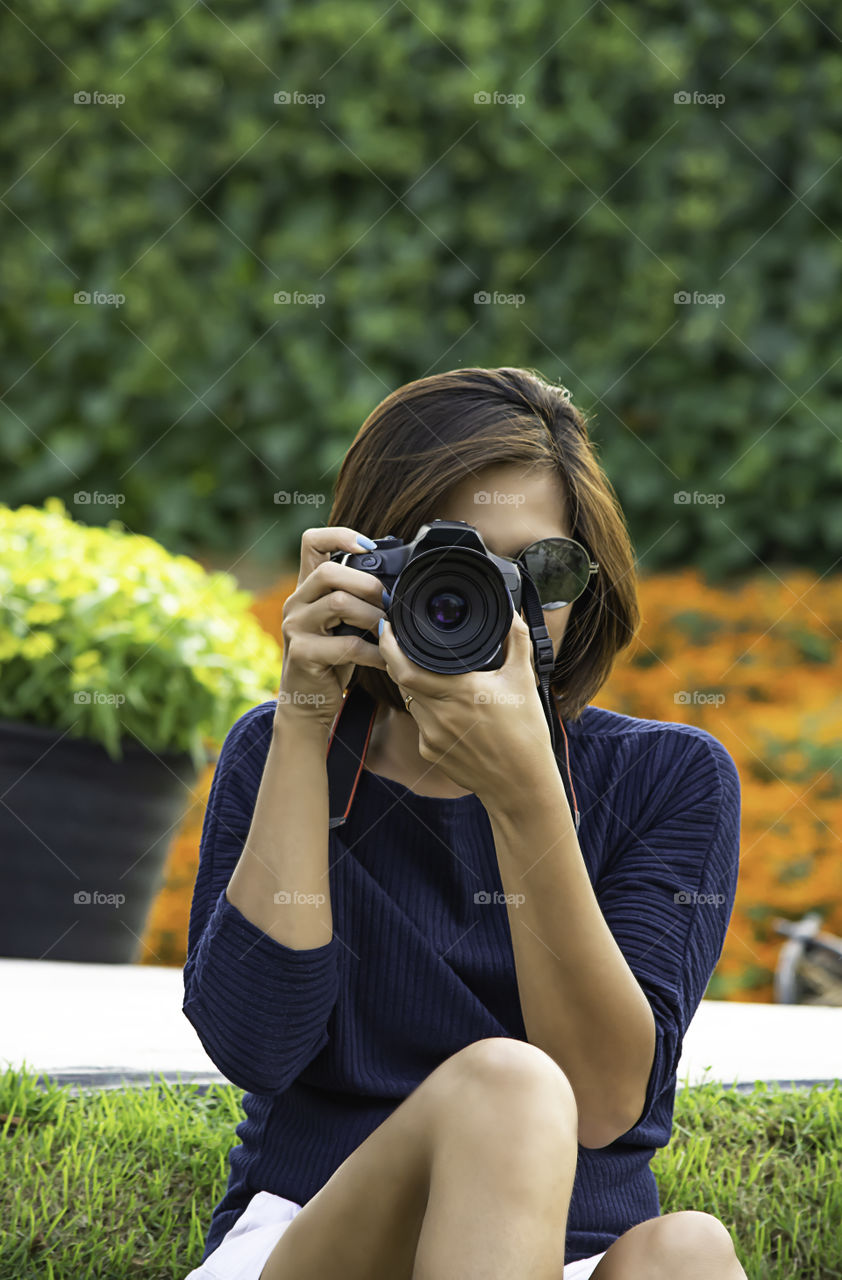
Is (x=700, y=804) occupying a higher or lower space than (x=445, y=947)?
higher

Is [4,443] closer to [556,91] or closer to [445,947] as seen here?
[556,91]

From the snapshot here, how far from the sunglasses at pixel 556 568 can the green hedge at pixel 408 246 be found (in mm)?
2535

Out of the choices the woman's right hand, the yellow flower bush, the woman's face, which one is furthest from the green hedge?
the woman's right hand

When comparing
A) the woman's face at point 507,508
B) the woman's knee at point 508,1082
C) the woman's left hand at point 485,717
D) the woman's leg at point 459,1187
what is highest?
the woman's face at point 507,508

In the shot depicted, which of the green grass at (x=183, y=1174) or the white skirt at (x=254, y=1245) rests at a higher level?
the white skirt at (x=254, y=1245)

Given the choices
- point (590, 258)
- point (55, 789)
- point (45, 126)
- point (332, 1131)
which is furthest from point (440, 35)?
point (332, 1131)

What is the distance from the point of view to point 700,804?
1353 mm

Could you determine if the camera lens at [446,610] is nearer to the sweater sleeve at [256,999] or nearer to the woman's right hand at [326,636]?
the woman's right hand at [326,636]

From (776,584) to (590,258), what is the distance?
3.66 ft

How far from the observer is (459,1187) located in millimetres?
993

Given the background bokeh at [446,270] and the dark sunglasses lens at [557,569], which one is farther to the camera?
the background bokeh at [446,270]

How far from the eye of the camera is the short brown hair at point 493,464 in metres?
1.33

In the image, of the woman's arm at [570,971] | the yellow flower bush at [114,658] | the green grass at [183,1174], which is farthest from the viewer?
the yellow flower bush at [114,658]

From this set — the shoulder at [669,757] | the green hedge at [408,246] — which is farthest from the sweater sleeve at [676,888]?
the green hedge at [408,246]
